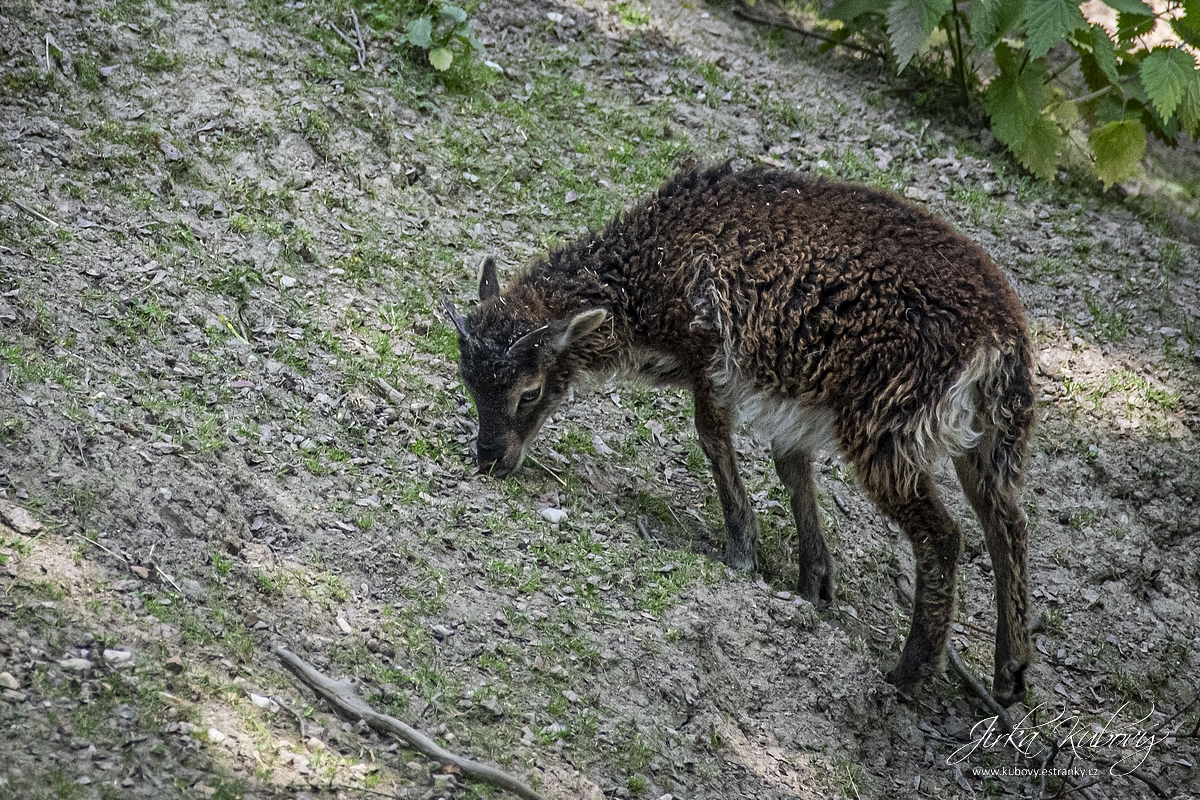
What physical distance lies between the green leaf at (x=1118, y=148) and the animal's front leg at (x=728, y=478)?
16.4 ft

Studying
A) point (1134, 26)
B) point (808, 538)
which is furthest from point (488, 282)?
point (1134, 26)

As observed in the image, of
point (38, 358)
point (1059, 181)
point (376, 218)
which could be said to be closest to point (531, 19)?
point (376, 218)

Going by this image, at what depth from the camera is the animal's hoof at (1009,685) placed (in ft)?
18.9

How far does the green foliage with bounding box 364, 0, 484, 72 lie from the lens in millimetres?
8539

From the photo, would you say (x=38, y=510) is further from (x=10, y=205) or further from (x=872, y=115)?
(x=872, y=115)

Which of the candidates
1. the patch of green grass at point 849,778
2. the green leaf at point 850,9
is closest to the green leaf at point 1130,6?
the green leaf at point 850,9

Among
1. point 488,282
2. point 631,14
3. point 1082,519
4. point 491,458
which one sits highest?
point 631,14

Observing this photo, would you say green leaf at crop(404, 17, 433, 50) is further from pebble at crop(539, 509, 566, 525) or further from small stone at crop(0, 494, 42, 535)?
small stone at crop(0, 494, 42, 535)

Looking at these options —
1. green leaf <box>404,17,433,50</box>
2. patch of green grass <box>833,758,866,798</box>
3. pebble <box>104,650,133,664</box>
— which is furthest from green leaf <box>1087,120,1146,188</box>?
pebble <box>104,650,133,664</box>

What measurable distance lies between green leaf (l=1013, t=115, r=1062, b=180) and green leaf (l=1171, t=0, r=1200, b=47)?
3.87 feet

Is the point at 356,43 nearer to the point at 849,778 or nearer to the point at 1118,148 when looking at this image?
the point at 1118,148

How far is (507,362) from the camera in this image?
625 centimetres

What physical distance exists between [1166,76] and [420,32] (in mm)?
5976

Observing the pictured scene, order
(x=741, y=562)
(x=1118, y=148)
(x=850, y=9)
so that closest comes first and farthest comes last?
(x=741, y=562), (x=1118, y=148), (x=850, y=9)
